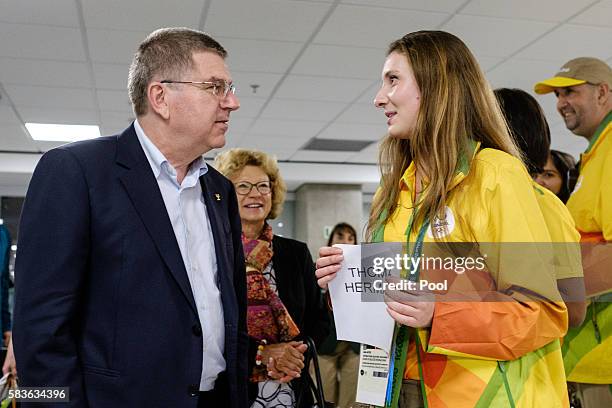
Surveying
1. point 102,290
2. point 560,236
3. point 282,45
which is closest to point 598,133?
point 560,236

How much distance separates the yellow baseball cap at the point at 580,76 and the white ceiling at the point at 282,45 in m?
1.48

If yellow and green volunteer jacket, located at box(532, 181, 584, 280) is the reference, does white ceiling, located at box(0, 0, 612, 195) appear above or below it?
above

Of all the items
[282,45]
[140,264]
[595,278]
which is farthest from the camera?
[282,45]

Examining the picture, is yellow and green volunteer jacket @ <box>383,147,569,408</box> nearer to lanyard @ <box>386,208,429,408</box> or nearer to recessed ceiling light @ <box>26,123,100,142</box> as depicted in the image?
lanyard @ <box>386,208,429,408</box>

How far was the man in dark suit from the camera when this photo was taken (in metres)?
1.36

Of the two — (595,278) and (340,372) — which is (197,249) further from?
(340,372)

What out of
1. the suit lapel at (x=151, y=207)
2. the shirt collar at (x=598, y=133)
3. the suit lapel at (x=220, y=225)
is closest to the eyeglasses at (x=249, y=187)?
the suit lapel at (x=220, y=225)

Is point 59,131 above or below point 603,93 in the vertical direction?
above

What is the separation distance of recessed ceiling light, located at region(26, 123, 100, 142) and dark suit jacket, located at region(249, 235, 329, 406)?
5.28 meters

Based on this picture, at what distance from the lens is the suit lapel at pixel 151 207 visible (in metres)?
1.47

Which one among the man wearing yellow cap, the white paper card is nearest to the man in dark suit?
the white paper card

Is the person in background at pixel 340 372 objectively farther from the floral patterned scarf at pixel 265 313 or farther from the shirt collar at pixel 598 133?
the shirt collar at pixel 598 133

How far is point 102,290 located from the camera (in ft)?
4.66

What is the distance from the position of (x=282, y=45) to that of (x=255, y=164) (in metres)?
2.22
